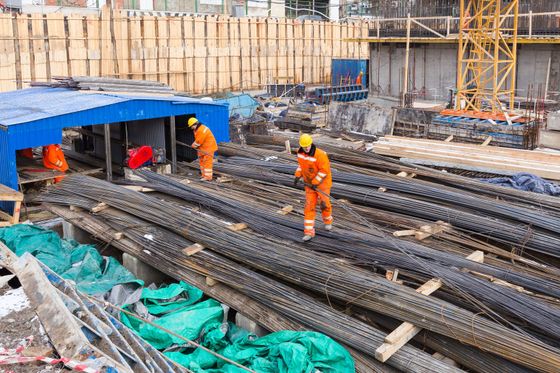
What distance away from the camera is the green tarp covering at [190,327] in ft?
25.9

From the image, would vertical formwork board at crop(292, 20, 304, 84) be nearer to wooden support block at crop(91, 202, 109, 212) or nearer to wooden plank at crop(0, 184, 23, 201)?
wooden plank at crop(0, 184, 23, 201)

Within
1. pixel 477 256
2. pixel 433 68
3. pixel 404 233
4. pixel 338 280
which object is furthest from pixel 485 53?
pixel 338 280

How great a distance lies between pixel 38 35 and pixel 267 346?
24861 mm

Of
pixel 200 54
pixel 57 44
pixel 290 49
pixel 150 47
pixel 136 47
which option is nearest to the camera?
pixel 57 44

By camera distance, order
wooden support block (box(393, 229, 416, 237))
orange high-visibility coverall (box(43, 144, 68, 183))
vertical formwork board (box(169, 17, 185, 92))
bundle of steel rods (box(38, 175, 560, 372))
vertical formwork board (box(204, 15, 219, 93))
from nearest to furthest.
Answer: bundle of steel rods (box(38, 175, 560, 372)) → wooden support block (box(393, 229, 416, 237)) → orange high-visibility coverall (box(43, 144, 68, 183)) → vertical formwork board (box(169, 17, 185, 92)) → vertical formwork board (box(204, 15, 219, 93))

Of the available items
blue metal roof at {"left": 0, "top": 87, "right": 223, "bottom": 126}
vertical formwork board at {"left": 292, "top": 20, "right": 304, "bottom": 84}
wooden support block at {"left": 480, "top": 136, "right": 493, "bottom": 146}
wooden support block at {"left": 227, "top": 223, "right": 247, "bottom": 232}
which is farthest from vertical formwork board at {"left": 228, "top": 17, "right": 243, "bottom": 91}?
wooden support block at {"left": 227, "top": 223, "right": 247, "bottom": 232}

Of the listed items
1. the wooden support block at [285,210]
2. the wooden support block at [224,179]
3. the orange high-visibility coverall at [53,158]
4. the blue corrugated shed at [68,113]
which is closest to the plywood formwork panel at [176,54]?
the blue corrugated shed at [68,113]

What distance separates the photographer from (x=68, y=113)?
1537 cm

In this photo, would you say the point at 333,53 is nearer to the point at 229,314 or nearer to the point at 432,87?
the point at 432,87

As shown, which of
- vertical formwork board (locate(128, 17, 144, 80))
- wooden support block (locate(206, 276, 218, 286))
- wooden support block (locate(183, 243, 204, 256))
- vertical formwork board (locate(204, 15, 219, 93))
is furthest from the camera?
vertical formwork board (locate(204, 15, 219, 93))

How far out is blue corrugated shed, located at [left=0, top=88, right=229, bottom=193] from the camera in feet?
48.2

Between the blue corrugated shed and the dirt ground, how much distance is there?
702 cm

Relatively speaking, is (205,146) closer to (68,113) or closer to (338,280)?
(68,113)

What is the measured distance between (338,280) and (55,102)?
11659mm
